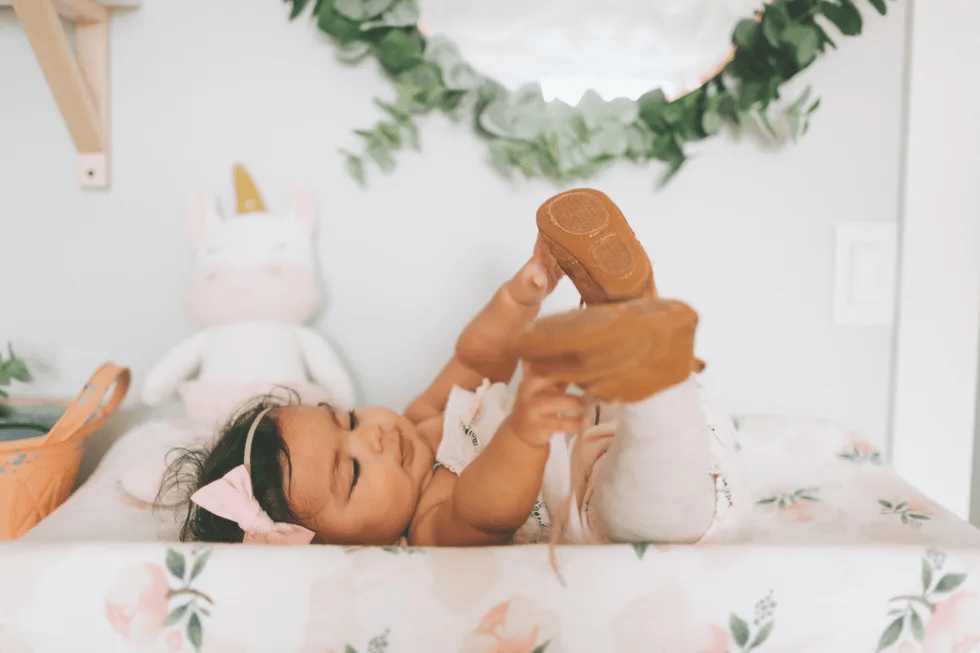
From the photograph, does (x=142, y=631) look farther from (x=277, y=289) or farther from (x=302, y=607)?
(x=277, y=289)

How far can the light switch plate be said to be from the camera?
1.23 m

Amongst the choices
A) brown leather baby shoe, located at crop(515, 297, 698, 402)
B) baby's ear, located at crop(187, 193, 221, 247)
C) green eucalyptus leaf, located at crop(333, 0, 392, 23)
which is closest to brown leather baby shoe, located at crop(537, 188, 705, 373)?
brown leather baby shoe, located at crop(515, 297, 698, 402)

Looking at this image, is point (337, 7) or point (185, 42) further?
point (185, 42)

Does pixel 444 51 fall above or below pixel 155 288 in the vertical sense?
above

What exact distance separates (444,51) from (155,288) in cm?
68

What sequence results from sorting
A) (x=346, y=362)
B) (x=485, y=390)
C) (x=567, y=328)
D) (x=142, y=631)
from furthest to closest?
1. (x=346, y=362)
2. (x=485, y=390)
3. (x=142, y=631)
4. (x=567, y=328)

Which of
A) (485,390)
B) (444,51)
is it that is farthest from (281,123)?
(485,390)

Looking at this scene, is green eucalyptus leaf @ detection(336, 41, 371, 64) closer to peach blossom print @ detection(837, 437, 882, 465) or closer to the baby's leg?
the baby's leg

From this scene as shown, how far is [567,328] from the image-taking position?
506mm

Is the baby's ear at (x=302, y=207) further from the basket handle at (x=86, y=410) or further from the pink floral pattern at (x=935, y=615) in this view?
the pink floral pattern at (x=935, y=615)

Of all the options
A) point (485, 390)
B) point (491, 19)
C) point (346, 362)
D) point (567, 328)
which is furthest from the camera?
point (346, 362)

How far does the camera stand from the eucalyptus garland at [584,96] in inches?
42.9

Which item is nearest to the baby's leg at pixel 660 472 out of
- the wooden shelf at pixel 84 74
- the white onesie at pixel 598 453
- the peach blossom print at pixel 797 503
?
the white onesie at pixel 598 453

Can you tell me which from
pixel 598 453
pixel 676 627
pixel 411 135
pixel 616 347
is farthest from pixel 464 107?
pixel 676 627
